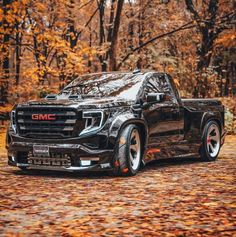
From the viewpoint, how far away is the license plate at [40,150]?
8689mm

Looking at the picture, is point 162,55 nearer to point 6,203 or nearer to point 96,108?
point 96,108

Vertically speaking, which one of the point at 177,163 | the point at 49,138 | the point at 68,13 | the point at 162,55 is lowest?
the point at 177,163

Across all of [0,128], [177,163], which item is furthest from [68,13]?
[177,163]

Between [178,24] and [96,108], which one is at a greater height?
[178,24]

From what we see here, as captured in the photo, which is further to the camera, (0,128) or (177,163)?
(0,128)

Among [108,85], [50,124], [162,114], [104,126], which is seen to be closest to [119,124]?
[104,126]

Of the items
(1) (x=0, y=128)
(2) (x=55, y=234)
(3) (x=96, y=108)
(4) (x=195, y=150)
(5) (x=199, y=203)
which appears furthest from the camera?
(1) (x=0, y=128)

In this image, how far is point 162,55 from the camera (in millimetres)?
30672

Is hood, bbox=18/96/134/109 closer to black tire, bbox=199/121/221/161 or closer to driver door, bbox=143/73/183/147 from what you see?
driver door, bbox=143/73/183/147

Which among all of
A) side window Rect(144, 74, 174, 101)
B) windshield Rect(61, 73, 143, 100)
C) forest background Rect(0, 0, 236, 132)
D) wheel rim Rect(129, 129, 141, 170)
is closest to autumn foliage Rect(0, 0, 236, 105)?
forest background Rect(0, 0, 236, 132)

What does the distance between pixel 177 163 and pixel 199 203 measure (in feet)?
15.9

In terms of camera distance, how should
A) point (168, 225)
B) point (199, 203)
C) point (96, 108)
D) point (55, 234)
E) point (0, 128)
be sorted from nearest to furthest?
point (55, 234), point (168, 225), point (199, 203), point (96, 108), point (0, 128)

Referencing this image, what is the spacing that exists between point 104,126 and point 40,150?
3.73ft

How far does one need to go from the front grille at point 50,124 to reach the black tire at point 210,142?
382cm
